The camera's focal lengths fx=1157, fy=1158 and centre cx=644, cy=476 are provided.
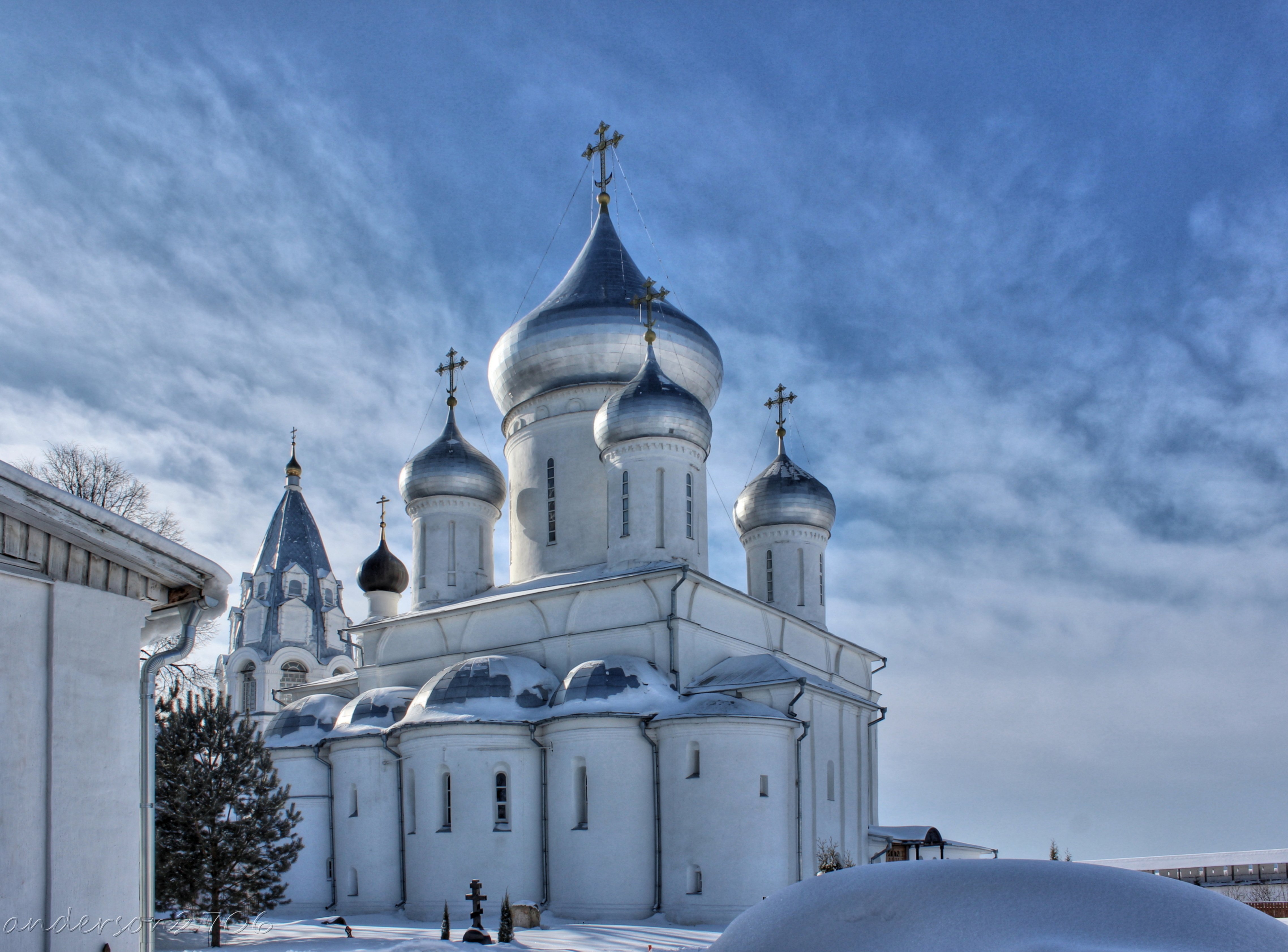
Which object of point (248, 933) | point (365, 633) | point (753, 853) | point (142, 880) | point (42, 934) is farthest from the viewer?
point (365, 633)

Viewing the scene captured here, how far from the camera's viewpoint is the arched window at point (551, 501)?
71.1 ft

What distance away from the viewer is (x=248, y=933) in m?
14.4

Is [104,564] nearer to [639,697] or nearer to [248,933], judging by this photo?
[248,933]

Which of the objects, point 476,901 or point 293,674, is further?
point 293,674

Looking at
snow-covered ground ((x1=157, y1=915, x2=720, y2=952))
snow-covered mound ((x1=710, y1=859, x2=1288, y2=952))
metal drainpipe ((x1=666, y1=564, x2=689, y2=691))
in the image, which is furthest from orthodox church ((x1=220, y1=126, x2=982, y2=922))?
snow-covered mound ((x1=710, y1=859, x2=1288, y2=952))

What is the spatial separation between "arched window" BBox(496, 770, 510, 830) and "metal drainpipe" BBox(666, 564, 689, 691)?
2974 mm

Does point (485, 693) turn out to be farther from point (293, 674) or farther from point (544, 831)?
point (293, 674)

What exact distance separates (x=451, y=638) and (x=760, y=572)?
674cm

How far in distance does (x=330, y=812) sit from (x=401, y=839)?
172 cm

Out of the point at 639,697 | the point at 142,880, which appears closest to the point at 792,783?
the point at 639,697

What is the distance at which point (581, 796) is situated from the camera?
56.1ft

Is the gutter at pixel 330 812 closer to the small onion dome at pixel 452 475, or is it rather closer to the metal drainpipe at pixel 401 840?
the metal drainpipe at pixel 401 840

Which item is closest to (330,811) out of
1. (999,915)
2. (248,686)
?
(248,686)

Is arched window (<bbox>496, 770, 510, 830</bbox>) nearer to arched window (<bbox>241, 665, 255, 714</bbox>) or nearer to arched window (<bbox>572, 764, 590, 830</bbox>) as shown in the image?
arched window (<bbox>572, 764, 590, 830</bbox>)
